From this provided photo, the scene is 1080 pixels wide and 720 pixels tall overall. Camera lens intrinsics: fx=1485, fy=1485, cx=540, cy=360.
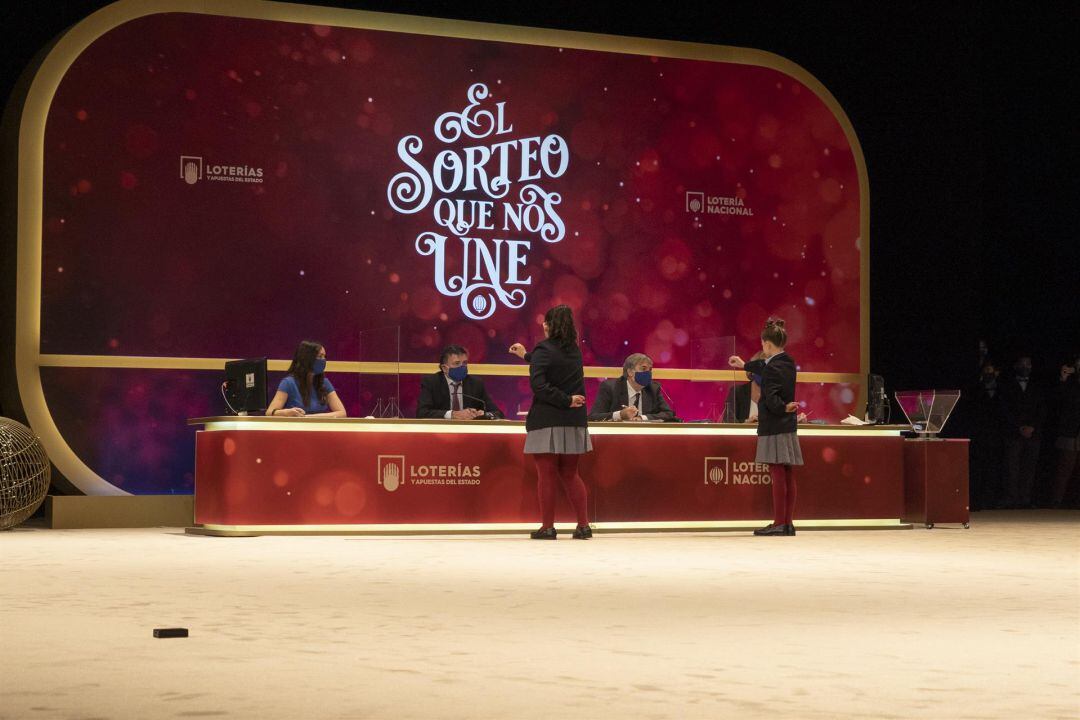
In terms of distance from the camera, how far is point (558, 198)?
44.8ft

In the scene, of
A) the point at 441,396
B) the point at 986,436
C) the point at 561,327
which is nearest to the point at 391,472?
the point at 441,396

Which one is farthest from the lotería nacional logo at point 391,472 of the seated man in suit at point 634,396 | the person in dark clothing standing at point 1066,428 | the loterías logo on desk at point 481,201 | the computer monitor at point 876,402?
the person in dark clothing standing at point 1066,428

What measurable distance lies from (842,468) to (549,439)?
3.10 m

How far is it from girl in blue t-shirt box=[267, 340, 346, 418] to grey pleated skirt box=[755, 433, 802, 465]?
3.06m

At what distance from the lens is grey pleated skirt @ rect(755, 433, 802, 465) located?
10570 mm

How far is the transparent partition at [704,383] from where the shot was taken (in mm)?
13469

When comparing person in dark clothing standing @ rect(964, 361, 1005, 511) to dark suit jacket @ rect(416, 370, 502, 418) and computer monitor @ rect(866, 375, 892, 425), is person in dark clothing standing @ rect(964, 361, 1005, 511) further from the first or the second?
dark suit jacket @ rect(416, 370, 502, 418)

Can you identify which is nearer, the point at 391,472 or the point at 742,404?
the point at 391,472

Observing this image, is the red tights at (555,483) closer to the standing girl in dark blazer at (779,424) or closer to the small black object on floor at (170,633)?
the standing girl in dark blazer at (779,424)

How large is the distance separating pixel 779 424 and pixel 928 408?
2059mm

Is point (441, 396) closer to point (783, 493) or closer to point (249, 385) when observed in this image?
point (249, 385)

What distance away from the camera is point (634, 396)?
38.8 ft

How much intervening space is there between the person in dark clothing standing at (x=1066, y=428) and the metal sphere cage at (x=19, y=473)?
9.99 metres

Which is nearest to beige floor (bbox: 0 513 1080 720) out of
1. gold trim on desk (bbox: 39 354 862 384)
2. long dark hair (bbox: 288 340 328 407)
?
long dark hair (bbox: 288 340 328 407)
